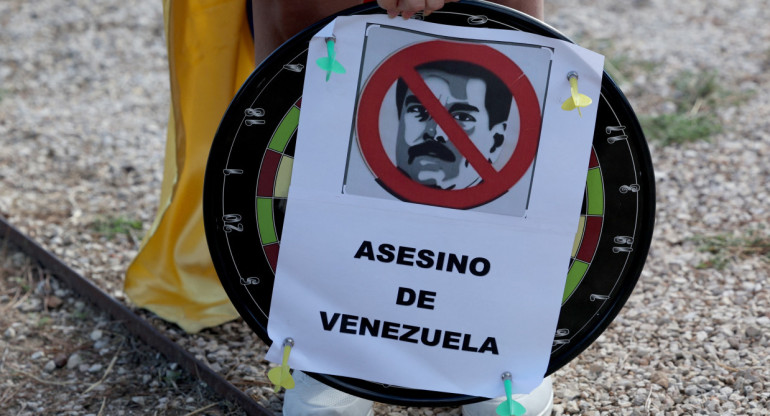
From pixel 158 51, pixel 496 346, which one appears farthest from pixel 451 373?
pixel 158 51

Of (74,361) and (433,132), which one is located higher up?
(433,132)

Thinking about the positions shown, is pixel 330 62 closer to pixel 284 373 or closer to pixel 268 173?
pixel 268 173

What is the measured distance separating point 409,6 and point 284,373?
2.34ft

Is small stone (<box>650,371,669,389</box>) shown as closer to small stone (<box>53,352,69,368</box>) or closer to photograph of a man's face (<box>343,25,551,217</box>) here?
photograph of a man's face (<box>343,25,551,217</box>)

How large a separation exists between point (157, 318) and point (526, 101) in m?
1.27

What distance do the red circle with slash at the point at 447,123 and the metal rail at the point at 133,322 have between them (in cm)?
69

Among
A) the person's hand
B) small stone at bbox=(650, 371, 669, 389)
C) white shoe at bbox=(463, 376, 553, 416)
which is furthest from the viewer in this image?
small stone at bbox=(650, 371, 669, 389)

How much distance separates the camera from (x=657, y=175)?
2906 millimetres

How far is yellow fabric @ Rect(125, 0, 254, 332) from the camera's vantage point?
1977 mm

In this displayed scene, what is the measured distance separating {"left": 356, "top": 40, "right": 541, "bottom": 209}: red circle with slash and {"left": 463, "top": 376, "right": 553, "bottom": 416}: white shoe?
0.49 metres

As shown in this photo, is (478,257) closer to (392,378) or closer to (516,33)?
(392,378)

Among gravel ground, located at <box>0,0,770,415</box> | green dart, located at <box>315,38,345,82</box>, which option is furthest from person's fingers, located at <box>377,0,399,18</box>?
gravel ground, located at <box>0,0,770,415</box>

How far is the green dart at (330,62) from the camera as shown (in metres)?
1.45

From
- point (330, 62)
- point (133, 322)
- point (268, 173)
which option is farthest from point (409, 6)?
point (133, 322)
